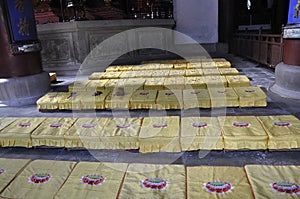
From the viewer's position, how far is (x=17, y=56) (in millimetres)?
5332

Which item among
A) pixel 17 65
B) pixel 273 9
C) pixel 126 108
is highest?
pixel 273 9

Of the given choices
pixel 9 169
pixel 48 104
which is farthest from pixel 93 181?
pixel 48 104

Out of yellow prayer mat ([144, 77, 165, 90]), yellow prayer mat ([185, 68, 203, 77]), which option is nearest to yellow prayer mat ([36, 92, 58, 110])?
yellow prayer mat ([144, 77, 165, 90])

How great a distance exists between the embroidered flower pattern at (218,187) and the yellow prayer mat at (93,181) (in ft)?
2.33

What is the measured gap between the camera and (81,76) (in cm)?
791

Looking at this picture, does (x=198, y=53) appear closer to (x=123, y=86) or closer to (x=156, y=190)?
(x=123, y=86)

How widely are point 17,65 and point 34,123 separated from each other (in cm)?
242

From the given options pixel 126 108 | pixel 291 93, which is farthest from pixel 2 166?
pixel 291 93

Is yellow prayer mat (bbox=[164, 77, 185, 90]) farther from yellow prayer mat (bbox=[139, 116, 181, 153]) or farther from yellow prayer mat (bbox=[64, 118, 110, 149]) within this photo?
yellow prayer mat (bbox=[64, 118, 110, 149])

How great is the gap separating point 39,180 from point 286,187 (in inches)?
79.1

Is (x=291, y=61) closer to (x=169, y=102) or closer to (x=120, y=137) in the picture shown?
(x=169, y=102)

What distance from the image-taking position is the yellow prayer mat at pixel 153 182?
191 cm

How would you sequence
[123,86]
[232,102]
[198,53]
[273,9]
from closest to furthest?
[232,102] < [123,86] < [198,53] < [273,9]

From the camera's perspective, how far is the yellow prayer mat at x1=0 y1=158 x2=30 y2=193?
7.09ft
